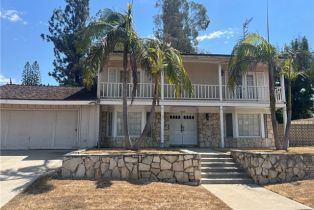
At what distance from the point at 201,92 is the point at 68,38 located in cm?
2055

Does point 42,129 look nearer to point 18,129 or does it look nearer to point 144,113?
point 18,129

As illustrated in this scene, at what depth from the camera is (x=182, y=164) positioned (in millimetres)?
11000

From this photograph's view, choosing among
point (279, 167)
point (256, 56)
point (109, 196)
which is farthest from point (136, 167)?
point (256, 56)

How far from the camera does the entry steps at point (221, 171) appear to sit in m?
11.2

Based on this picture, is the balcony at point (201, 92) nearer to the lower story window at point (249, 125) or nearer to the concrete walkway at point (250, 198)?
the lower story window at point (249, 125)

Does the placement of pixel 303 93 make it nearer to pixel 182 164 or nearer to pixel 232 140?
pixel 232 140

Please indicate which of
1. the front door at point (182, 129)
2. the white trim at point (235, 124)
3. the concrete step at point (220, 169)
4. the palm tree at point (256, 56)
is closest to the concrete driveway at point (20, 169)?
the concrete step at point (220, 169)

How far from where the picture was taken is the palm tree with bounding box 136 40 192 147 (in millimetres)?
13070

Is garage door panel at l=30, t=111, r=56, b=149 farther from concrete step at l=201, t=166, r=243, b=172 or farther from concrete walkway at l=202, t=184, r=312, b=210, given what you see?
concrete walkway at l=202, t=184, r=312, b=210

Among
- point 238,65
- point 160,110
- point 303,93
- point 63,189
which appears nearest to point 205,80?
point 160,110

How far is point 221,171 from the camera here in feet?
39.2

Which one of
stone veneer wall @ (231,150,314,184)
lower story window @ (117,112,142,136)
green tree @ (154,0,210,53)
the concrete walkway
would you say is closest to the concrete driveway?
lower story window @ (117,112,142,136)

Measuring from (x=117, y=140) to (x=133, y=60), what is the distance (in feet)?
20.5

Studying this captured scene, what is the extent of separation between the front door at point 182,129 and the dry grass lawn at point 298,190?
28.1ft
